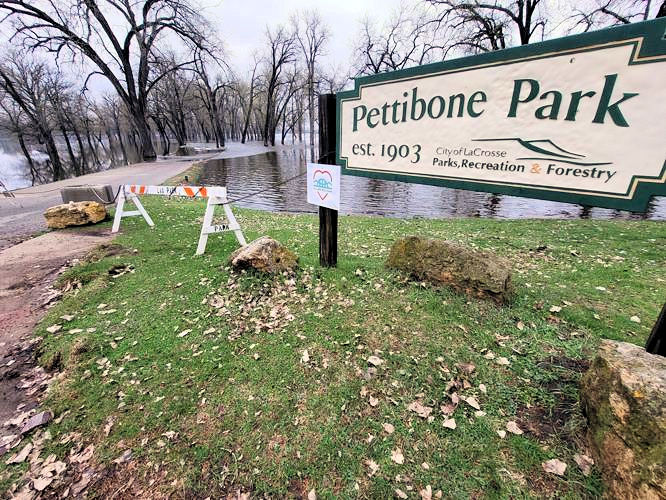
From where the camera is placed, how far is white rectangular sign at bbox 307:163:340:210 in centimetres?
354

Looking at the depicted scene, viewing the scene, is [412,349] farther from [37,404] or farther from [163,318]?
[37,404]

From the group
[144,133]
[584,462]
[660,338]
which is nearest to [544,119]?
[660,338]

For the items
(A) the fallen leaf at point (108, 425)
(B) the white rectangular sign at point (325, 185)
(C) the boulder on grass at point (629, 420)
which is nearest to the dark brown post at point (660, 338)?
(C) the boulder on grass at point (629, 420)

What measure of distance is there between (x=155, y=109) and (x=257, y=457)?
4612 centimetres

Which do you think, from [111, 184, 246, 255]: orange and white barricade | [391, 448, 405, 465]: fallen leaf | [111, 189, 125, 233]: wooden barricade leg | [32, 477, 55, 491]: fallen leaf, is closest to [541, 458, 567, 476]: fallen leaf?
[391, 448, 405, 465]: fallen leaf

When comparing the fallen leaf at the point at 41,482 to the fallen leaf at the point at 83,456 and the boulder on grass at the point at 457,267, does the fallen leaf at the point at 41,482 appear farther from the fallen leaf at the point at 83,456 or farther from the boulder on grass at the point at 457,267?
the boulder on grass at the point at 457,267

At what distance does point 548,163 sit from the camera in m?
2.15

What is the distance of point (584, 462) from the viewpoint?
5.69 feet

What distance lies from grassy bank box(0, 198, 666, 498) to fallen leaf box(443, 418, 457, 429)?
3cm

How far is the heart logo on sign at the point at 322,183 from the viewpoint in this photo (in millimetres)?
3586

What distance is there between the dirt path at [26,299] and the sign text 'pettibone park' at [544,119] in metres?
3.87

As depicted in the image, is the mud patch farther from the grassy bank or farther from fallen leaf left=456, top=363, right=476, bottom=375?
fallen leaf left=456, top=363, right=476, bottom=375

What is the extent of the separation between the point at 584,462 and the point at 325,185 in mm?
3183

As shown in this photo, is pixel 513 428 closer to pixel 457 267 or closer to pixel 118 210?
pixel 457 267
